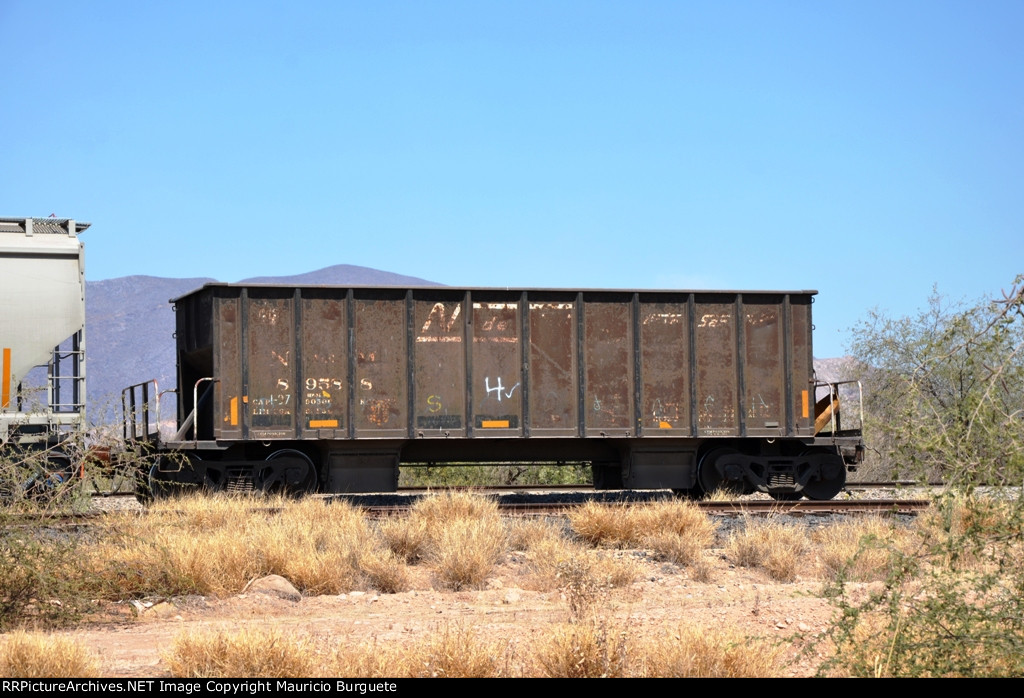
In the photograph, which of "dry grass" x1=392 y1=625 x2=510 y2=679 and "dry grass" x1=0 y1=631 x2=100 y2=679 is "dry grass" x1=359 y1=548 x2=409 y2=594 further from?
"dry grass" x1=0 y1=631 x2=100 y2=679

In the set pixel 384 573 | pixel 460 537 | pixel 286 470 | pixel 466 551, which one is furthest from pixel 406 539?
pixel 286 470

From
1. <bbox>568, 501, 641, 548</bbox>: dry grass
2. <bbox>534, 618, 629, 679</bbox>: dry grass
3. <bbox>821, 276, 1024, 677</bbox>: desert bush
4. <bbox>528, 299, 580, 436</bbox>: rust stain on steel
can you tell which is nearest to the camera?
<bbox>821, 276, 1024, 677</bbox>: desert bush

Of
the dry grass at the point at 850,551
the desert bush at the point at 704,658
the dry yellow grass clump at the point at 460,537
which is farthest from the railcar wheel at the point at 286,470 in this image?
the desert bush at the point at 704,658

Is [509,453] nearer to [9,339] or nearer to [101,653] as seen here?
[9,339]

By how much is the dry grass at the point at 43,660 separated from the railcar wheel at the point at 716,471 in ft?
37.4

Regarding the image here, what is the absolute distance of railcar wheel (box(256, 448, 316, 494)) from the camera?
14.6 meters

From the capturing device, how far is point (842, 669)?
5.60m

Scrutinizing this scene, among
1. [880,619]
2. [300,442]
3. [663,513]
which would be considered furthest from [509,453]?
[880,619]

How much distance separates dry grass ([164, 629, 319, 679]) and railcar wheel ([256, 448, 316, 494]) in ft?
29.3

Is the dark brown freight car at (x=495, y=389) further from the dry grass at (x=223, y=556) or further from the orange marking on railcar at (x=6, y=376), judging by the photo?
the dry grass at (x=223, y=556)

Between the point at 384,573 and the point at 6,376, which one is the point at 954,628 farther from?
the point at 6,376

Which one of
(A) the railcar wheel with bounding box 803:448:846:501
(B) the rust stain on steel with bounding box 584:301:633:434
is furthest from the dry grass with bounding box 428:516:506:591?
(A) the railcar wheel with bounding box 803:448:846:501

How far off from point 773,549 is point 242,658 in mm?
6006

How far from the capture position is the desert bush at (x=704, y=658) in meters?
5.41
